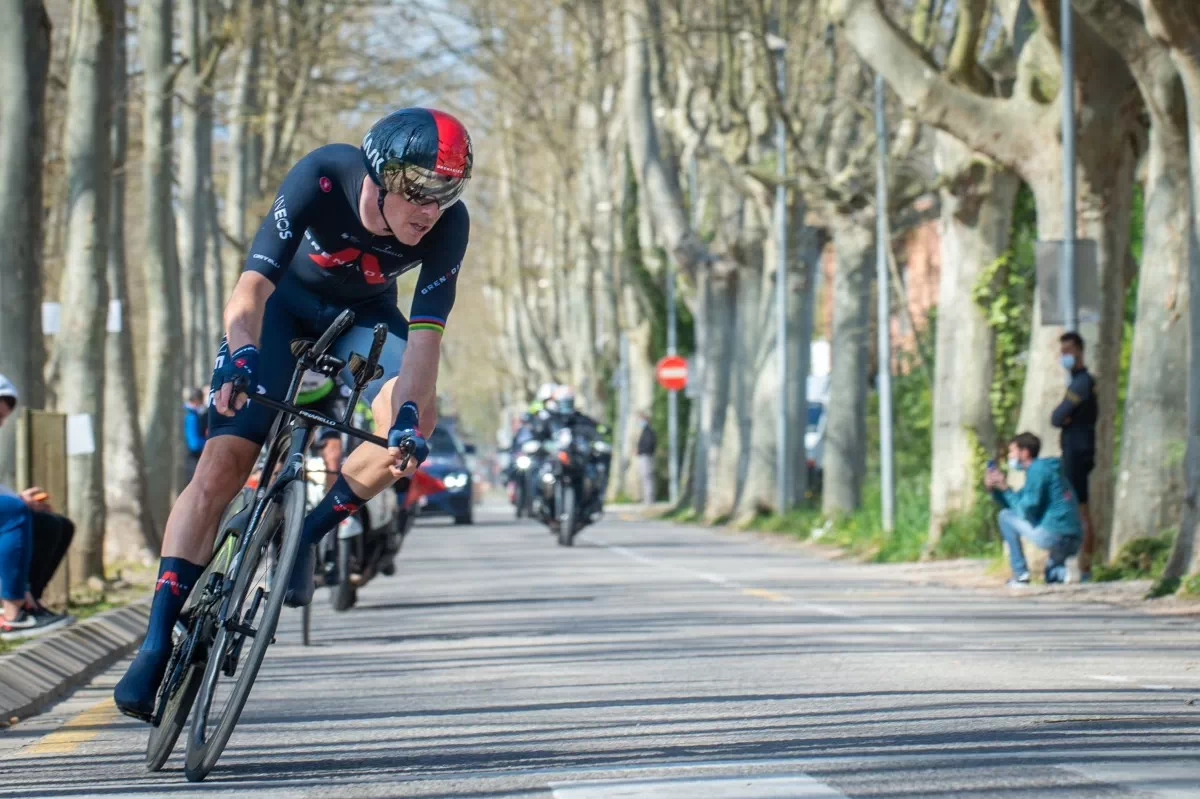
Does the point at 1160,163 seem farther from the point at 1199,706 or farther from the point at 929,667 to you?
the point at 1199,706

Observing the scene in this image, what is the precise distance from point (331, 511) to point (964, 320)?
54.3ft

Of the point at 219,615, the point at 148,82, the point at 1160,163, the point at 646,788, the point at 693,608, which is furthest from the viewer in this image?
the point at 148,82

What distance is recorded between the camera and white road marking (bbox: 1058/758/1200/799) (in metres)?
5.82

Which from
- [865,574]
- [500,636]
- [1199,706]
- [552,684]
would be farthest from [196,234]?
[1199,706]

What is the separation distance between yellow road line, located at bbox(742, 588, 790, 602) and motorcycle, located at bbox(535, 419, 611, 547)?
996cm

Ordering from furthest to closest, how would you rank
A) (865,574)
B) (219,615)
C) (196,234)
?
(196,234) < (865,574) < (219,615)

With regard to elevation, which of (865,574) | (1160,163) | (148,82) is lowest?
(865,574)

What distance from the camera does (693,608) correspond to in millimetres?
15250

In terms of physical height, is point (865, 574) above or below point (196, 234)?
below

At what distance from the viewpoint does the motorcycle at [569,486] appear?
2752 centimetres

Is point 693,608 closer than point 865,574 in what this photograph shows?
Yes

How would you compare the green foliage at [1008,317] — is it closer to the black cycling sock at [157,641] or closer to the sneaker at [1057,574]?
the sneaker at [1057,574]

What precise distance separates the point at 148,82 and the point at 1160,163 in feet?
39.6

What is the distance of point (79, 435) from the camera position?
17.1 meters
